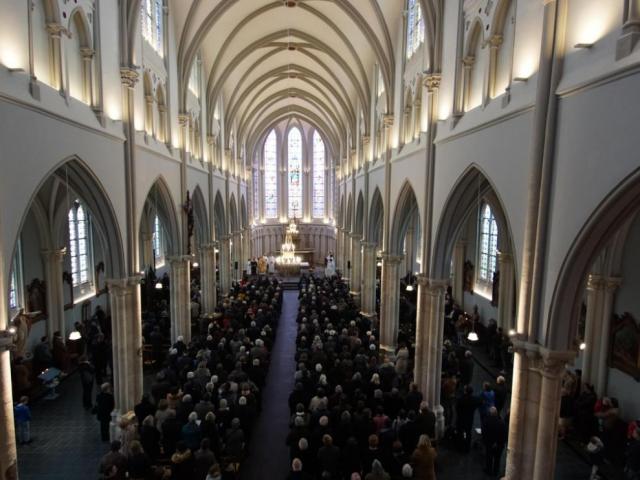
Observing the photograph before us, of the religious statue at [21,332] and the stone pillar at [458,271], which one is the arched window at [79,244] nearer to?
the religious statue at [21,332]

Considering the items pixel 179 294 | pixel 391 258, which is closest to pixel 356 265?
pixel 391 258

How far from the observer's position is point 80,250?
66.4 feet

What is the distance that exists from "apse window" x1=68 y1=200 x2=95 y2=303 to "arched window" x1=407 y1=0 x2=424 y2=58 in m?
14.5

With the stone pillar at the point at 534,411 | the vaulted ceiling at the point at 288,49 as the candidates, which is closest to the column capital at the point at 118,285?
the vaulted ceiling at the point at 288,49

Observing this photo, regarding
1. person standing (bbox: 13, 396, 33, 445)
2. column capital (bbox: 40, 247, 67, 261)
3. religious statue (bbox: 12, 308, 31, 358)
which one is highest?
column capital (bbox: 40, 247, 67, 261)

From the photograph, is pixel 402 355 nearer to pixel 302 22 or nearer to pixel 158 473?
pixel 158 473

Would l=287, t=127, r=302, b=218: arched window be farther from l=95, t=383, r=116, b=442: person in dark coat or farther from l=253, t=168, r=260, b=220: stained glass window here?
l=95, t=383, r=116, b=442: person in dark coat

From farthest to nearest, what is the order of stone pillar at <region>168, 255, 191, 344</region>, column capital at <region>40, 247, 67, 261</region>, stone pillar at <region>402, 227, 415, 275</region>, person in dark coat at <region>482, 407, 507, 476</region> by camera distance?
stone pillar at <region>402, 227, 415, 275</region> → stone pillar at <region>168, 255, 191, 344</region> → column capital at <region>40, 247, 67, 261</region> → person in dark coat at <region>482, 407, 507, 476</region>

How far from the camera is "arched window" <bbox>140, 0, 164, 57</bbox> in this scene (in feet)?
47.4

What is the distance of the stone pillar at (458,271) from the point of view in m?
22.6

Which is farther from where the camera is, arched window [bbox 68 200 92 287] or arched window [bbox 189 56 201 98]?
arched window [bbox 189 56 201 98]

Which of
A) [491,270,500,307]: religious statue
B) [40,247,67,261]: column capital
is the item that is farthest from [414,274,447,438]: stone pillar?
[40,247,67,261]: column capital

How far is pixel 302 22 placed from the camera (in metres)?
23.2

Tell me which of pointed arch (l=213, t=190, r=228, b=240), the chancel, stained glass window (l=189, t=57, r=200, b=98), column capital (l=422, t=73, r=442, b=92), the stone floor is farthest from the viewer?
pointed arch (l=213, t=190, r=228, b=240)
